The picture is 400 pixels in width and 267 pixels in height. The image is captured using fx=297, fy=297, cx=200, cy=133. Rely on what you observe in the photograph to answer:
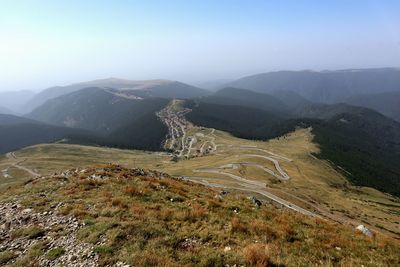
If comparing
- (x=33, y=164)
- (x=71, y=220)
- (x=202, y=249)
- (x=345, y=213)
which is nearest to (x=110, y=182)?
(x=71, y=220)

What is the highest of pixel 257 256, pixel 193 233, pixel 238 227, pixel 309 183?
pixel 257 256

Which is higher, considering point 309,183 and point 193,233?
point 193,233

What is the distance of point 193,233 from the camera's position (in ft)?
55.1

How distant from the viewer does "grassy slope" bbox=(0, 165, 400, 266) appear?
13836 mm

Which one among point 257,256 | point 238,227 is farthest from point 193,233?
point 257,256

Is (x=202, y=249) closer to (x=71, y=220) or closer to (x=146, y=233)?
(x=146, y=233)

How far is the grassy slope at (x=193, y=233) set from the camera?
13.8 m

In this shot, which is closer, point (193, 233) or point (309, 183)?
point (193, 233)

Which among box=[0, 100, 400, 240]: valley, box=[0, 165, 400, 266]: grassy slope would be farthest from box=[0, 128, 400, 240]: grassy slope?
box=[0, 165, 400, 266]: grassy slope

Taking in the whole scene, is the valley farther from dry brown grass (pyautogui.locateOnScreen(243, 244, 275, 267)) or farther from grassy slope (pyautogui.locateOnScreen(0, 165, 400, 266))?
dry brown grass (pyautogui.locateOnScreen(243, 244, 275, 267))

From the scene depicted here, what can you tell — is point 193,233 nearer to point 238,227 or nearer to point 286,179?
point 238,227

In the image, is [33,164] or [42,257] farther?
[33,164]

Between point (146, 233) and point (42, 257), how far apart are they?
517cm

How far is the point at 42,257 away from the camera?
14.7m
